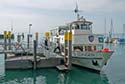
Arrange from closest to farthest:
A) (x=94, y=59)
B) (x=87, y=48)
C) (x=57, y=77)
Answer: (x=57, y=77) < (x=94, y=59) < (x=87, y=48)

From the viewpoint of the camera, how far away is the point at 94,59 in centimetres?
2936

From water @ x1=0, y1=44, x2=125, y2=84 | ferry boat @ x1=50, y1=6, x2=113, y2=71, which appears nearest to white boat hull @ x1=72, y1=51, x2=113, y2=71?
ferry boat @ x1=50, y1=6, x2=113, y2=71

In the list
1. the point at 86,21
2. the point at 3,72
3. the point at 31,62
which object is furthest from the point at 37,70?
the point at 86,21

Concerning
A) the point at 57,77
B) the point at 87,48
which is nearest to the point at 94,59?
the point at 87,48

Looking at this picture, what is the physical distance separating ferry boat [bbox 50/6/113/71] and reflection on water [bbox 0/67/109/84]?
113 cm

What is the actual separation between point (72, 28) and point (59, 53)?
4.36m

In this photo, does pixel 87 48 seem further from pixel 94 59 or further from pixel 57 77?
pixel 57 77

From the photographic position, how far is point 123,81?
997 inches

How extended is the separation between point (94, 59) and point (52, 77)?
17.6ft

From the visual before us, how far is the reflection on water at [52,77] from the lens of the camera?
25641 mm

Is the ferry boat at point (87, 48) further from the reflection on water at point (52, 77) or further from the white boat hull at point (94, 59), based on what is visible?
the reflection on water at point (52, 77)

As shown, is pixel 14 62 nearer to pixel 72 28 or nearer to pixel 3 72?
pixel 3 72

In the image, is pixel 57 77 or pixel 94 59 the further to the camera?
pixel 94 59

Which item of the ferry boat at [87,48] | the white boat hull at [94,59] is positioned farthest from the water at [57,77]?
the ferry boat at [87,48]
